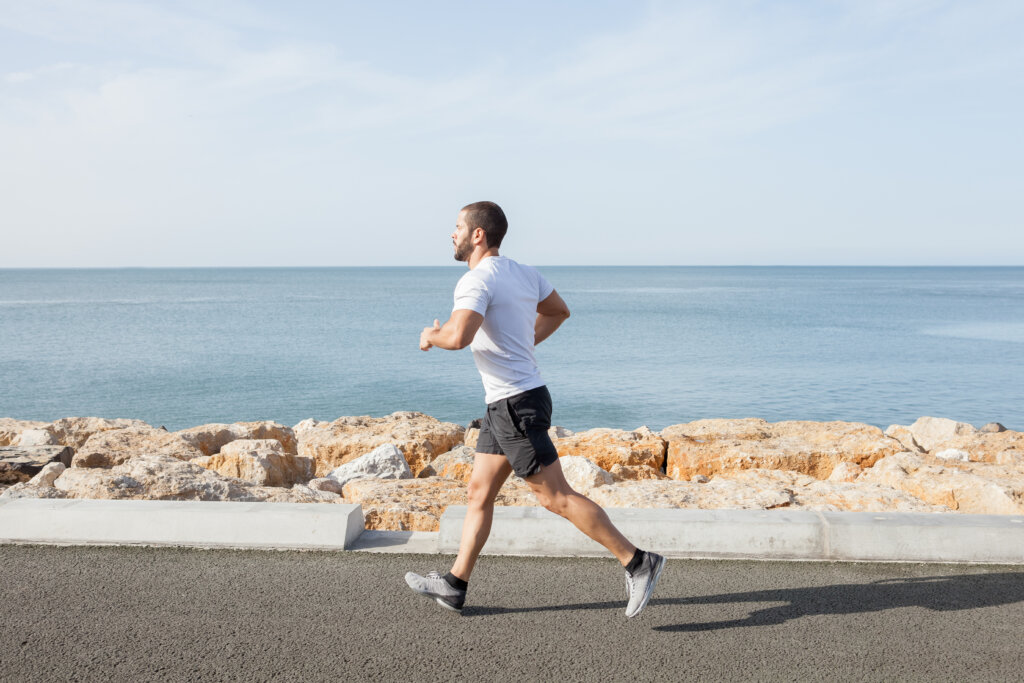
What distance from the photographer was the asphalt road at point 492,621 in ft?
11.3

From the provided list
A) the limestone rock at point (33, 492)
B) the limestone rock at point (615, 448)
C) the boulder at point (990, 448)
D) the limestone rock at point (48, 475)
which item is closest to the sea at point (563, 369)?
the boulder at point (990, 448)

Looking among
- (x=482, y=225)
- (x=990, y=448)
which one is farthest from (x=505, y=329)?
(x=990, y=448)

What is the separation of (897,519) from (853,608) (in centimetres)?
85

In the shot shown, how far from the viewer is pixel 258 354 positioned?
40.6m

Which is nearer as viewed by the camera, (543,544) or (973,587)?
(973,587)

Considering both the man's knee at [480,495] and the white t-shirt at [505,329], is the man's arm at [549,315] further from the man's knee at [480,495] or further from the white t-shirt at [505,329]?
the man's knee at [480,495]

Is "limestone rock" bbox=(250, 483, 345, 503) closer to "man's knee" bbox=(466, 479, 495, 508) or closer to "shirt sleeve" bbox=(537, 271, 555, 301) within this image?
"man's knee" bbox=(466, 479, 495, 508)

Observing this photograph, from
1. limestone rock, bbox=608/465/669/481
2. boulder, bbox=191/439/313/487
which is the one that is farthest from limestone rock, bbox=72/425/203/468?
limestone rock, bbox=608/465/669/481

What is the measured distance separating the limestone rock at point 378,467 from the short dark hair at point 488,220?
5.13m

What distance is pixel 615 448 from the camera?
9.06 metres

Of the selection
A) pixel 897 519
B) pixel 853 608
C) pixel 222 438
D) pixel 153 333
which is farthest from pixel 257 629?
pixel 153 333

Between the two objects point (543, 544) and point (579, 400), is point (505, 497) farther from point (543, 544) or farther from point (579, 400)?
point (579, 400)

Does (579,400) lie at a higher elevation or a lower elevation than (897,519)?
lower

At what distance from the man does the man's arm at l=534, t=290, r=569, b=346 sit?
0.30 feet
